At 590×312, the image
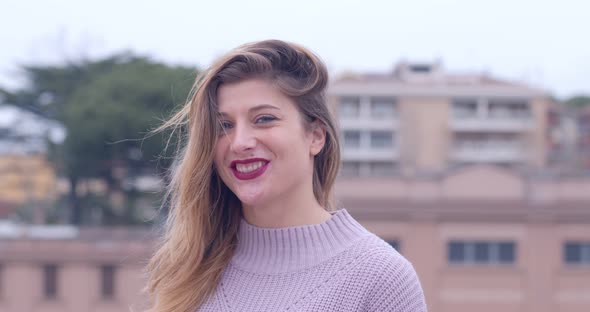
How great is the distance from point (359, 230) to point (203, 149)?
0.34m

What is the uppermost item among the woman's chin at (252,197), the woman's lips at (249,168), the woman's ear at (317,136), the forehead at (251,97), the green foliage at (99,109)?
the forehead at (251,97)

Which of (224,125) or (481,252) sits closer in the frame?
(224,125)

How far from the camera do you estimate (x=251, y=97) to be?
170 cm

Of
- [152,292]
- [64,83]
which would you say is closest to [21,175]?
[64,83]

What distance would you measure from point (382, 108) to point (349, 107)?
119 centimetres

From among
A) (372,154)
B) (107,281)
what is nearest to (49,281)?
(107,281)

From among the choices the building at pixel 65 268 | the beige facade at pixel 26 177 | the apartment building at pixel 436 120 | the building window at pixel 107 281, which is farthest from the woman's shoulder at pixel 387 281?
the apartment building at pixel 436 120

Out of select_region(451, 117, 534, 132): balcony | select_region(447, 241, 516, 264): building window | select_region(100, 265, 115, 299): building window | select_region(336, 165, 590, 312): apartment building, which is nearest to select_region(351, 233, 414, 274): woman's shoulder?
select_region(100, 265, 115, 299): building window

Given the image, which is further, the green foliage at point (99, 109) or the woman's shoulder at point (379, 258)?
the green foliage at point (99, 109)

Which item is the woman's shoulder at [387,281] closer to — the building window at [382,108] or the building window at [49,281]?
the building window at [49,281]

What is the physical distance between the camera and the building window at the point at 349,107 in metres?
33.2

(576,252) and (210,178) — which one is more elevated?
(210,178)

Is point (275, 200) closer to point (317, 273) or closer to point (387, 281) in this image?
point (317, 273)

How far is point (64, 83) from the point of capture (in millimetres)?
26922
